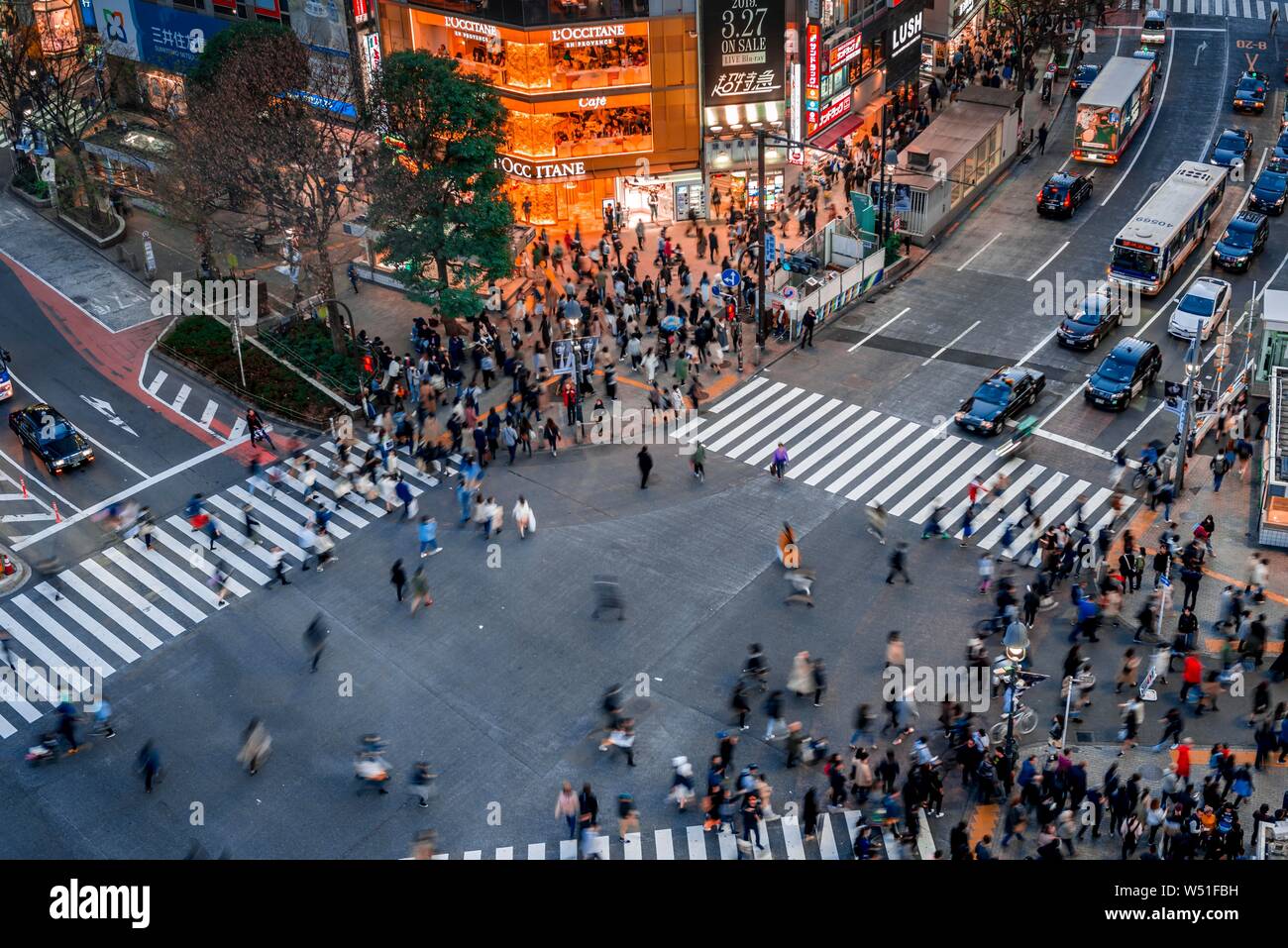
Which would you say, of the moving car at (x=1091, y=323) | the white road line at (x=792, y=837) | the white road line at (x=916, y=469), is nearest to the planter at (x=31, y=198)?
the white road line at (x=916, y=469)

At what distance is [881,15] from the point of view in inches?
2594

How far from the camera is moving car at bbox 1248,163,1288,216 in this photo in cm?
5972

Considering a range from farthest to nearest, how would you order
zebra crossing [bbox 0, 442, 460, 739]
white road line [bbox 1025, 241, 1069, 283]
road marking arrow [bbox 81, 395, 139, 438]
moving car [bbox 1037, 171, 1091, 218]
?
moving car [bbox 1037, 171, 1091, 218], white road line [bbox 1025, 241, 1069, 283], road marking arrow [bbox 81, 395, 139, 438], zebra crossing [bbox 0, 442, 460, 739]

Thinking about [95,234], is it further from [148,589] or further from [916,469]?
[916,469]

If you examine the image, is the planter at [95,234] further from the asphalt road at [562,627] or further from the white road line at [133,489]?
the white road line at [133,489]

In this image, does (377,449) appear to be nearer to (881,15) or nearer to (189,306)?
(189,306)

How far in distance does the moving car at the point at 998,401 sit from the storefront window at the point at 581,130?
22.4 m

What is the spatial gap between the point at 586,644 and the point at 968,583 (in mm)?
10929

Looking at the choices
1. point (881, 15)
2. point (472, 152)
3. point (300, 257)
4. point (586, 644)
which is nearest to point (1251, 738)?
point (586, 644)

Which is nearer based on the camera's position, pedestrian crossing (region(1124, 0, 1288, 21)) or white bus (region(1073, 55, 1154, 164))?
white bus (region(1073, 55, 1154, 164))

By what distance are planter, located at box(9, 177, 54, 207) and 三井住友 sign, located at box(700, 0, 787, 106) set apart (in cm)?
3356

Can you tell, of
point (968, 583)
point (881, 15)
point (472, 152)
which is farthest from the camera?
point (881, 15)

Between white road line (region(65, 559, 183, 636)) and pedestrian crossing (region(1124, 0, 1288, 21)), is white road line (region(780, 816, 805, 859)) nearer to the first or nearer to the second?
white road line (region(65, 559, 183, 636))

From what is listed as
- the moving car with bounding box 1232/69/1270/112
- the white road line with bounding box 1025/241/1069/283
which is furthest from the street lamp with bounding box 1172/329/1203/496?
the moving car with bounding box 1232/69/1270/112
